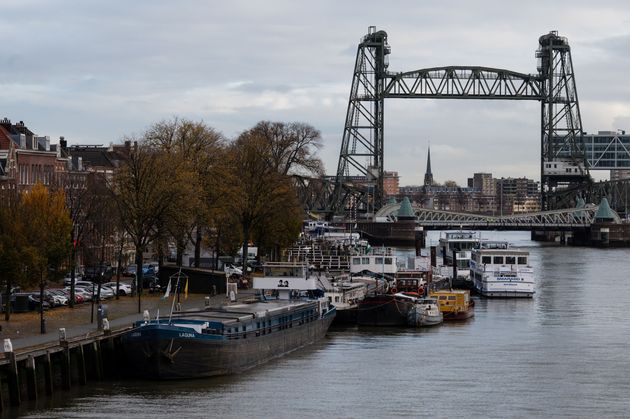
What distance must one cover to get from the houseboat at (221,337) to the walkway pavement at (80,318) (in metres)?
2.96

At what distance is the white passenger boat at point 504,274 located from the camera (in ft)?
262

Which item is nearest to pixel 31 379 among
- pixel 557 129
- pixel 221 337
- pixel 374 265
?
pixel 221 337

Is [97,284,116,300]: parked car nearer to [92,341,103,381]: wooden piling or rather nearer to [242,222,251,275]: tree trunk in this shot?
[242,222,251,275]: tree trunk

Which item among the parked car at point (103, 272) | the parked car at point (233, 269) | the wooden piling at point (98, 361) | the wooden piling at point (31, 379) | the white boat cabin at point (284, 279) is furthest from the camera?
the parked car at point (233, 269)

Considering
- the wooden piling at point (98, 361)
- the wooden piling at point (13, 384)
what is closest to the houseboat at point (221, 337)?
the wooden piling at point (98, 361)

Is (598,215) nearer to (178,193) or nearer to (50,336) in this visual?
(178,193)

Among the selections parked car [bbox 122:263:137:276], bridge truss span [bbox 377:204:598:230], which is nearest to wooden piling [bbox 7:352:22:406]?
parked car [bbox 122:263:137:276]

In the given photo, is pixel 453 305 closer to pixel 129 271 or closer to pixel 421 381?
pixel 421 381

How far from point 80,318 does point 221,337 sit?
33.5ft

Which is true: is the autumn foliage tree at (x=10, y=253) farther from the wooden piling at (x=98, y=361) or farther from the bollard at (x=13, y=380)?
the bollard at (x=13, y=380)

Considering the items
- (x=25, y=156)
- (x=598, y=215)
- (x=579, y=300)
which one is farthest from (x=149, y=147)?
(x=598, y=215)

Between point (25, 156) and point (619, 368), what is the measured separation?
4440cm

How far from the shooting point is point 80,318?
174 ft

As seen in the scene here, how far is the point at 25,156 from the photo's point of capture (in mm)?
82188
